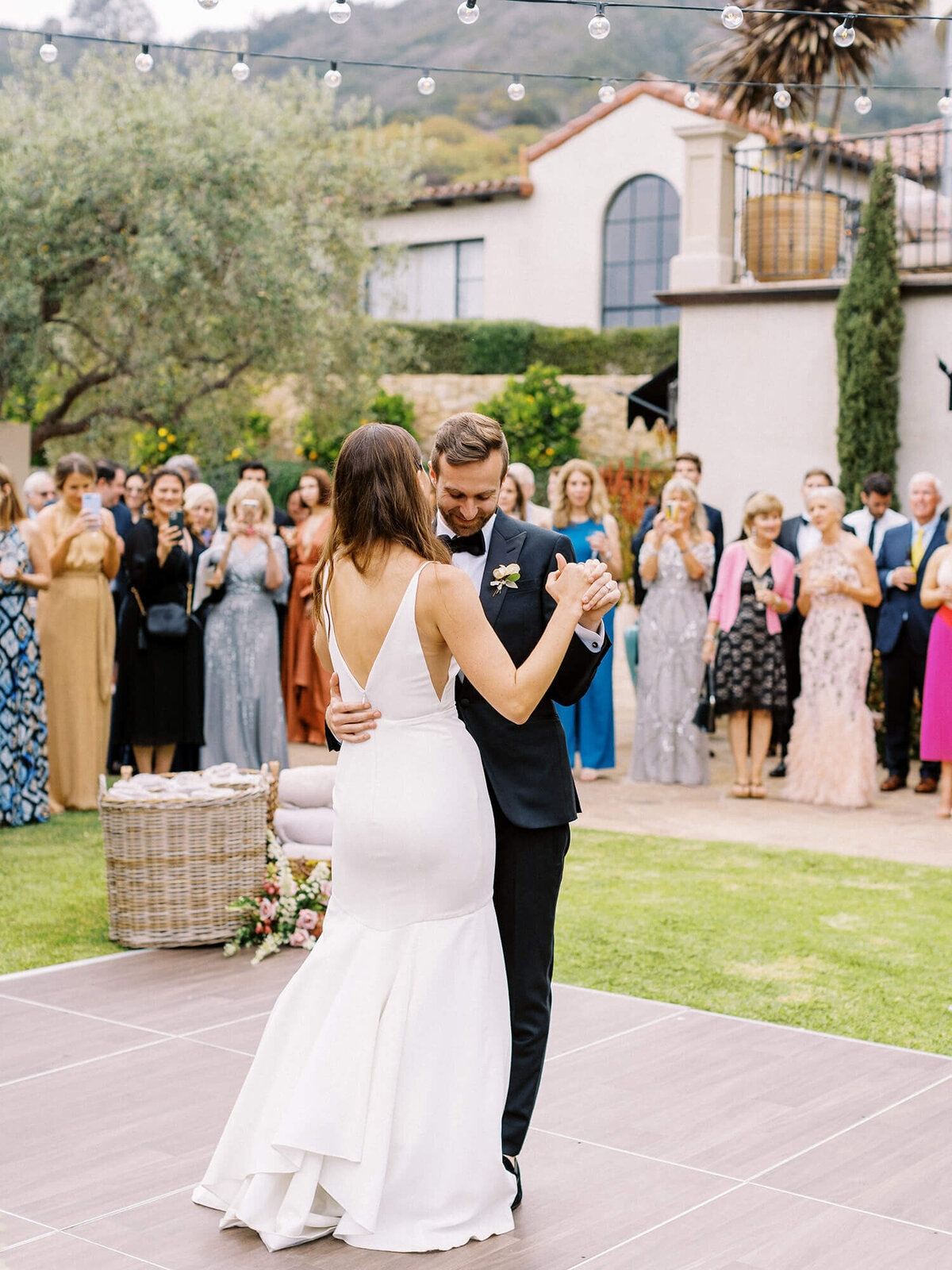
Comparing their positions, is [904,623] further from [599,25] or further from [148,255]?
[148,255]

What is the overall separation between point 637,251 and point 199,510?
21947mm

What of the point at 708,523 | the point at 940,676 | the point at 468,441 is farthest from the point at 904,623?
the point at 468,441

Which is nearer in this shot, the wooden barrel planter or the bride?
the bride

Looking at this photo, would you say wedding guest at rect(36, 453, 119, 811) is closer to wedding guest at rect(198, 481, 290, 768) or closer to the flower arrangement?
wedding guest at rect(198, 481, 290, 768)

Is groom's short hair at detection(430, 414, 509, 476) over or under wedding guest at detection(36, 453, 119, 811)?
over

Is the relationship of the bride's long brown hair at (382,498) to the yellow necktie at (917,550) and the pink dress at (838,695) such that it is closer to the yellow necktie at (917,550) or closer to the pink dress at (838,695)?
the pink dress at (838,695)

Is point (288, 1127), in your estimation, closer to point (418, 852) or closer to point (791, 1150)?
point (418, 852)

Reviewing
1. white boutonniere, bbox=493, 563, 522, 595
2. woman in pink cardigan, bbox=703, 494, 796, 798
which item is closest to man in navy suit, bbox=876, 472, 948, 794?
woman in pink cardigan, bbox=703, 494, 796, 798

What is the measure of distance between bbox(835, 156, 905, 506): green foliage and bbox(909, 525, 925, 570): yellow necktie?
298 cm

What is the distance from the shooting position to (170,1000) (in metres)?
5.36

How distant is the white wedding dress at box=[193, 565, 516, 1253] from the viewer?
337cm

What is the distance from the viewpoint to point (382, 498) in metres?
3.43

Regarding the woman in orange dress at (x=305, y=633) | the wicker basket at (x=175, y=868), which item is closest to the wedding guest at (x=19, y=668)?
the wicker basket at (x=175, y=868)

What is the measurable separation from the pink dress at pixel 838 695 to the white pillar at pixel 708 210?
5.52 meters
